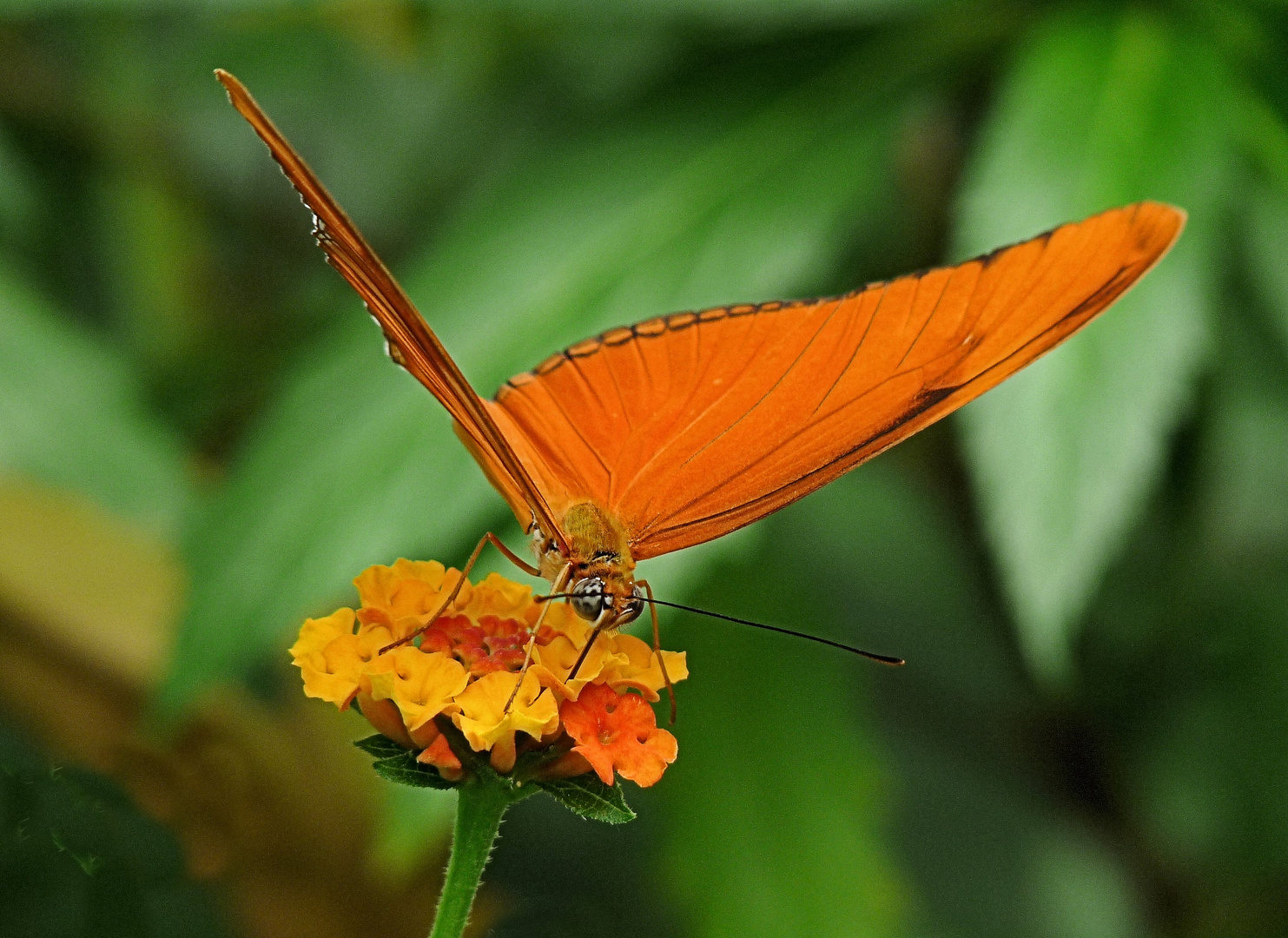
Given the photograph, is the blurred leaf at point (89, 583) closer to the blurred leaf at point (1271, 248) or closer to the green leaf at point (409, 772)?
the green leaf at point (409, 772)

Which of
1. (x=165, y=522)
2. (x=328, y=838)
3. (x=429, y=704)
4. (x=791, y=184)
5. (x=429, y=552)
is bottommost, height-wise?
(x=429, y=704)

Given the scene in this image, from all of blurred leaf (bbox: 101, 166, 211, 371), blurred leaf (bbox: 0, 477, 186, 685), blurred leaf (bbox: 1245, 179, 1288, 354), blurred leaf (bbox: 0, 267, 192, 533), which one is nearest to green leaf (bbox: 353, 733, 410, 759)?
blurred leaf (bbox: 0, 477, 186, 685)

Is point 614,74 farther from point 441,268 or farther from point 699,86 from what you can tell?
point 441,268

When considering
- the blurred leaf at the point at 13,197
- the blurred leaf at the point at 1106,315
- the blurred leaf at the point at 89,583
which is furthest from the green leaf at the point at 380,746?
the blurred leaf at the point at 13,197

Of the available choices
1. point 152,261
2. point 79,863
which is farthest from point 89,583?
point 79,863

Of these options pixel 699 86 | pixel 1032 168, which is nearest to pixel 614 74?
pixel 699 86

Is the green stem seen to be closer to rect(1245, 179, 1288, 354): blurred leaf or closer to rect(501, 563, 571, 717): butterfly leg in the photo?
rect(501, 563, 571, 717): butterfly leg

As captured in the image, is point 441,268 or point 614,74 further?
point 614,74
